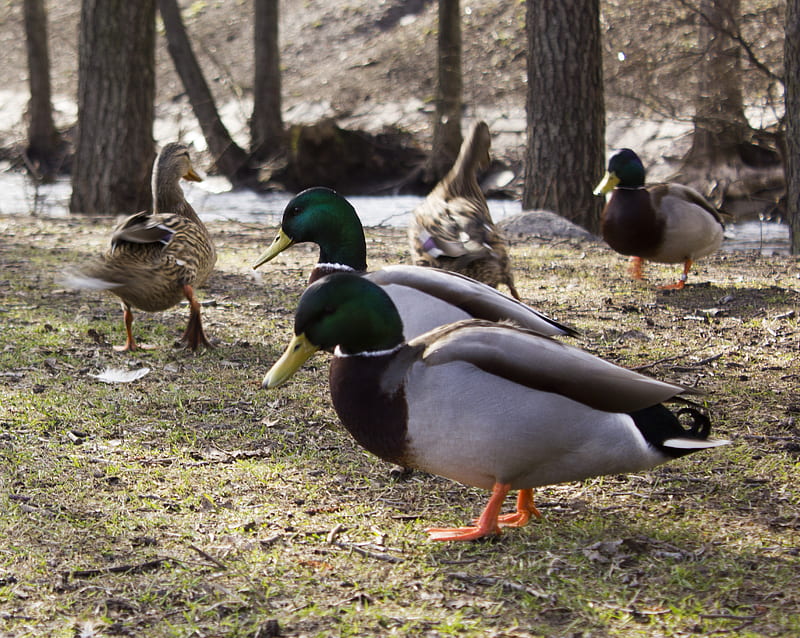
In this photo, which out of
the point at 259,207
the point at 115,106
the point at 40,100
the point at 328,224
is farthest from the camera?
the point at 40,100

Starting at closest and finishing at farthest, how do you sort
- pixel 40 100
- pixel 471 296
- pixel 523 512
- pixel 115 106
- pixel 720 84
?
pixel 523 512 < pixel 471 296 < pixel 115 106 < pixel 720 84 < pixel 40 100

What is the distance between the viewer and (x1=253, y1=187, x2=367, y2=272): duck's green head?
443 centimetres

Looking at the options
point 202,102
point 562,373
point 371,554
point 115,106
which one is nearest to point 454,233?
point 562,373

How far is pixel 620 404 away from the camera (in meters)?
2.62

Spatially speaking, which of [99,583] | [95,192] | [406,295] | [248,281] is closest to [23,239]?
[95,192]

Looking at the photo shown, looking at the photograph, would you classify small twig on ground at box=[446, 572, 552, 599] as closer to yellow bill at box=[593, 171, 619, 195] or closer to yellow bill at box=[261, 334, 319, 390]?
yellow bill at box=[261, 334, 319, 390]

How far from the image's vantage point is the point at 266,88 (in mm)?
16859

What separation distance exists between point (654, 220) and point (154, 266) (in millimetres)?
3499

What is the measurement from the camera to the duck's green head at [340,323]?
2.75 metres

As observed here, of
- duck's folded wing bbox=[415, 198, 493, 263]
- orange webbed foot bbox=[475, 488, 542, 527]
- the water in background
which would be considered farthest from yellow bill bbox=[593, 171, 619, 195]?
orange webbed foot bbox=[475, 488, 542, 527]

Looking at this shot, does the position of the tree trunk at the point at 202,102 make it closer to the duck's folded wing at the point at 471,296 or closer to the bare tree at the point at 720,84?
the bare tree at the point at 720,84

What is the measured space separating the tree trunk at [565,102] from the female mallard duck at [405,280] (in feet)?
16.0

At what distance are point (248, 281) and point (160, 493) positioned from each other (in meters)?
3.72

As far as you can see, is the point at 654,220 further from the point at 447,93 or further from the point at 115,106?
the point at 447,93
